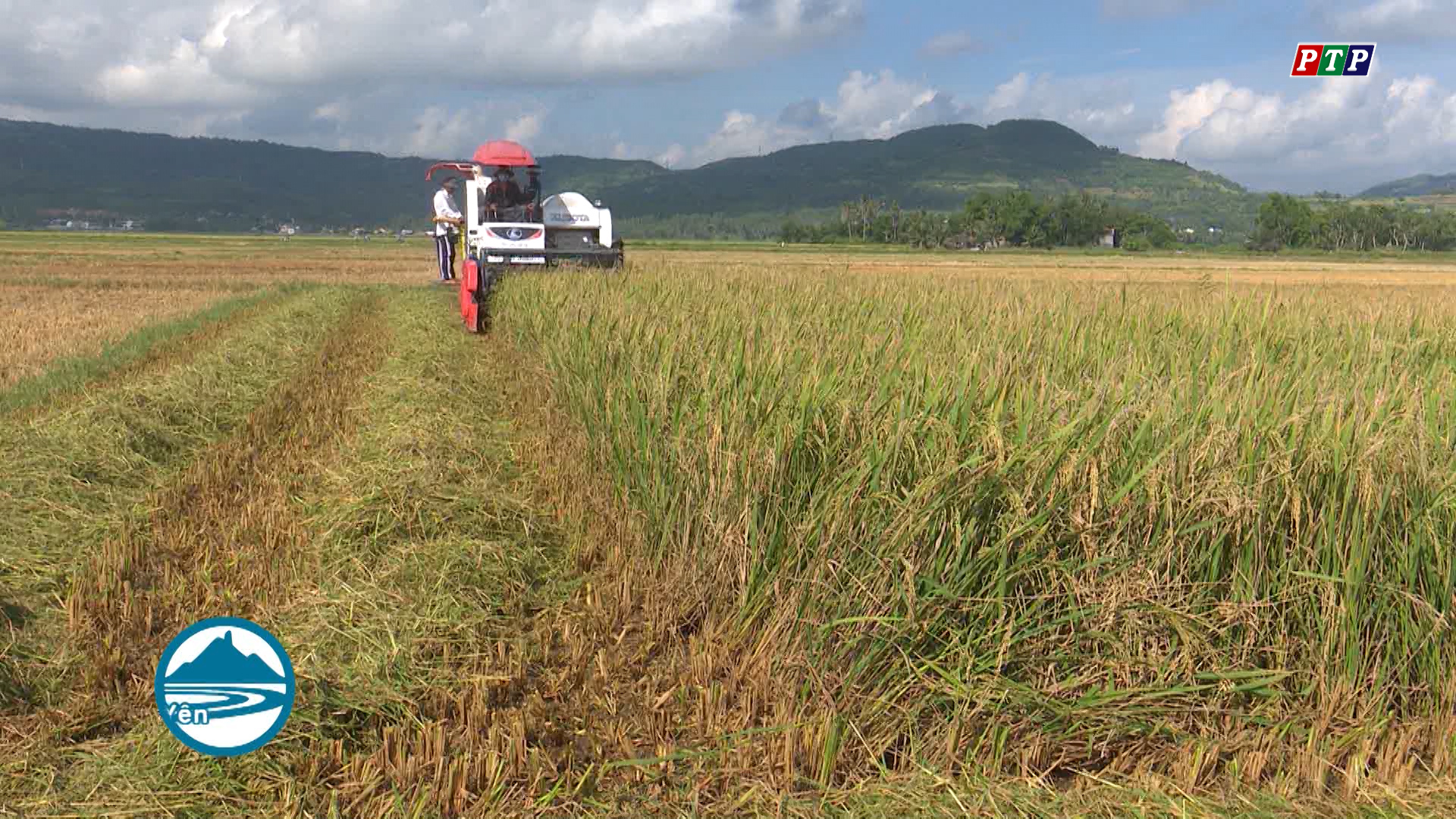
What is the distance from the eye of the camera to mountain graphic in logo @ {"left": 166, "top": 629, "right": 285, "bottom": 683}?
197 centimetres

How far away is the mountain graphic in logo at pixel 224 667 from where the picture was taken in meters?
1.97

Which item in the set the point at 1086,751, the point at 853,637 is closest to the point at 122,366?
the point at 853,637

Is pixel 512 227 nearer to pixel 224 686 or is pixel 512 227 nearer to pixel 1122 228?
pixel 224 686

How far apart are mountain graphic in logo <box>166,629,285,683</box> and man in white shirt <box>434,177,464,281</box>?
15.1m

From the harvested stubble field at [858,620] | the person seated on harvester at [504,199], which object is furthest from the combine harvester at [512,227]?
the harvested stubble field at [858,620]

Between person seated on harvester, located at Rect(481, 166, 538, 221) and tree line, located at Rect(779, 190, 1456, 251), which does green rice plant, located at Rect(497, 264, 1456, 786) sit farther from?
tree line, located at Rect(779, 190, 1456, 251)

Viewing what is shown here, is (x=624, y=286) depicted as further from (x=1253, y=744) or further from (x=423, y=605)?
(x=1253, y=744)

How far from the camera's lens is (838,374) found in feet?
13.5

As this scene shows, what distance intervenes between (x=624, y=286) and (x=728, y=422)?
6738 mm

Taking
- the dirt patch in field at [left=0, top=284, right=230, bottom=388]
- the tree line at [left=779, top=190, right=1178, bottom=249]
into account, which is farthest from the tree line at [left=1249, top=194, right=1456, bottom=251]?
the dirt patch in field at [left=0, top=284, right=230, bottom=388]

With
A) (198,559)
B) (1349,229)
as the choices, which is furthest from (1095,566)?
(1349,229)

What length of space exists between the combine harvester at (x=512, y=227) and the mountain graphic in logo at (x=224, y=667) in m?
10.5

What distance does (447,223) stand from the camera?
663 inches

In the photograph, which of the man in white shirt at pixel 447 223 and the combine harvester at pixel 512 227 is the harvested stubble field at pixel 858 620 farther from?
the man in white shirt at pixel 447 223
